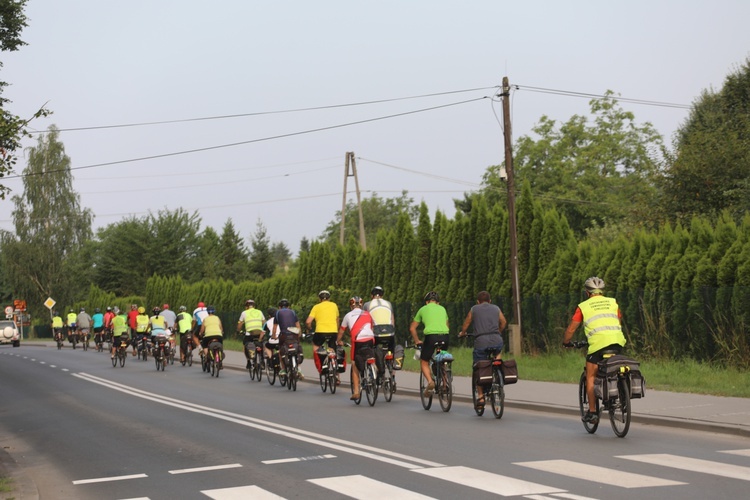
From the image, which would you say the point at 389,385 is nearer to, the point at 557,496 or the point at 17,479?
the point at 17,479

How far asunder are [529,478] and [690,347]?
44.0 feet

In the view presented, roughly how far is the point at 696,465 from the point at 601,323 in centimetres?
294

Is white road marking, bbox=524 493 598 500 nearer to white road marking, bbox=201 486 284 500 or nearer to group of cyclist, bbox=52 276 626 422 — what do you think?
white road marking, bbox=201 486 284 500

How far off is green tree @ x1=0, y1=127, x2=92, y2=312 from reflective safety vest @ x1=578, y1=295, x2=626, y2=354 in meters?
80.5

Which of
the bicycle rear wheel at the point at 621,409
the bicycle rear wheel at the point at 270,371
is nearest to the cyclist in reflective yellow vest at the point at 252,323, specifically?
the bicycle rear wheel at the point at 270,371

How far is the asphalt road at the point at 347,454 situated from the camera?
9367 mm

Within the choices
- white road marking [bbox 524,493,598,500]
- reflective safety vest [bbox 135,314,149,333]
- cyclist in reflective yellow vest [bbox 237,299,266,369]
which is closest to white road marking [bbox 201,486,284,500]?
white road marking [bbox 524,493,598,500]

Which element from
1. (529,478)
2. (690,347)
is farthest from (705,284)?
(529,478)

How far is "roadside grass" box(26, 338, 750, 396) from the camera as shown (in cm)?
1711

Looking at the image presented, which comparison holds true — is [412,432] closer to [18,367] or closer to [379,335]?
[379,335]

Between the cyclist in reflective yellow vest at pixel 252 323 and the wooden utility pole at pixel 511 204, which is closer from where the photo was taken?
the cyclist in reflective yellow vest at pixel 252 323

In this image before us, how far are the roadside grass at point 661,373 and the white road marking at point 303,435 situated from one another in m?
6.43

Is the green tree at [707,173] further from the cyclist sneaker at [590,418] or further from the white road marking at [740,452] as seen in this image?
the white road marking at [740,452]

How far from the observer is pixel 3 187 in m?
16.7
